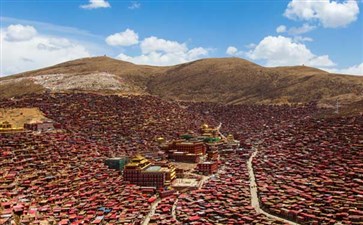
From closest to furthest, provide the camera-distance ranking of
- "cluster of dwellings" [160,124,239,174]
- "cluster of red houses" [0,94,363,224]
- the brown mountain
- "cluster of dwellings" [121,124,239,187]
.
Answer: "cluster of red houses" [0,94,363,224], "cluster of dwellings" [121,124,239,187], "cluster of dwellings" [160,124,239,174], the brown mountain

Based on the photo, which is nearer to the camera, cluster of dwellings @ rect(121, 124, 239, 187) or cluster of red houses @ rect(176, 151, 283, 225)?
cluster of red houses @ rect(176, 151, 283, 225)

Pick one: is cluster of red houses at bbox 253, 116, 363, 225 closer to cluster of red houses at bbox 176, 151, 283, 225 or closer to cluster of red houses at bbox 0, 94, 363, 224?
cluster of red houses at bbox 0, 94, 363, 224

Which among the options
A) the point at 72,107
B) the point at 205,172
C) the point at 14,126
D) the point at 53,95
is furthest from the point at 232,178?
the point at 53,95

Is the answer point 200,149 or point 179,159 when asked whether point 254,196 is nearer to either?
point 179,159

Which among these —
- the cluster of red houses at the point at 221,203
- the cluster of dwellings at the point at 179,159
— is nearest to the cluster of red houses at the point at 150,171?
the cluster of red houses at the point at 221,203

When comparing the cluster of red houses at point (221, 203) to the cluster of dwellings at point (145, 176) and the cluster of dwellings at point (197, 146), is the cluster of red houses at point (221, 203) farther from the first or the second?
the cluster of dwellings at point (197, 146)

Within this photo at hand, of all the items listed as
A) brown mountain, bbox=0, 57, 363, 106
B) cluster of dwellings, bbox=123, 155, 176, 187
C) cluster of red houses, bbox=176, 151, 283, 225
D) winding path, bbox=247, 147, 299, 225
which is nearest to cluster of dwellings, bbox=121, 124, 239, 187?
cluster of dwellings, bbox=123, 155, 176, 187

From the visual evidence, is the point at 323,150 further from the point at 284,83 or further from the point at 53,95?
the point at 284,83

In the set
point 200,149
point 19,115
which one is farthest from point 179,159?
point 19,115
